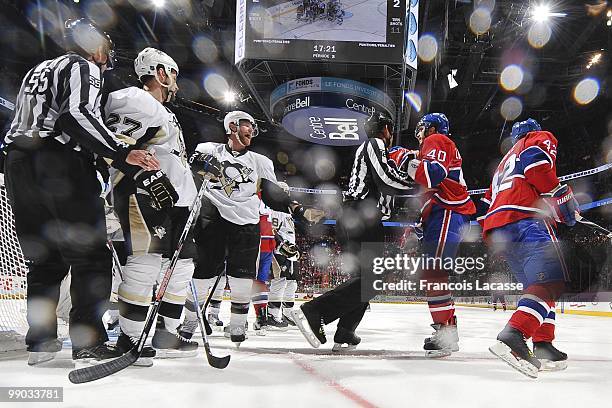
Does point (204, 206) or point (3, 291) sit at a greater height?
point (204, 206)

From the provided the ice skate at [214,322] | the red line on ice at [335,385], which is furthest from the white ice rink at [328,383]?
the ice skate at [214,322]

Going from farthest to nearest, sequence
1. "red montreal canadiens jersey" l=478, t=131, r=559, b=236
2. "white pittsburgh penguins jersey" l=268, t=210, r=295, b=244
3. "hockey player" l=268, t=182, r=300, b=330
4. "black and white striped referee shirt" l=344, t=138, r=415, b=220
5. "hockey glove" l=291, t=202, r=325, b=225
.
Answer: "white pittsburgh penguins jersey" l=268, t=210, r=295, b=244 → "hockey player" l=268, t=182, r=300, b=330 → "hockey glove" l=291, t=202, r=325, b=225 → "black and white striped referee shirt" l=344, t=138, r=415, b=220 → "red montreal canadiens jersey" l=478, t=131, r=559, b=236

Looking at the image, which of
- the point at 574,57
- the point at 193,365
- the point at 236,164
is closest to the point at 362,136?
the point at 574,57

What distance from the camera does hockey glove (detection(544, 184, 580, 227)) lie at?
2430 mm

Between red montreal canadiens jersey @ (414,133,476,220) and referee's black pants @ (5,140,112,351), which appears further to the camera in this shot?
red montreal canadiens jersey @ (414,133,476,220)

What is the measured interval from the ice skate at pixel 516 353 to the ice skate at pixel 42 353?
5.55 feet

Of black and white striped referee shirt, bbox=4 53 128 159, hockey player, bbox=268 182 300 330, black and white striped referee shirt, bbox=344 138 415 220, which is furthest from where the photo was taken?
hockey player, bbox=268 182 300 330

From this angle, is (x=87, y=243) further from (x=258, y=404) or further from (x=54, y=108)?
(x=258, y=404)

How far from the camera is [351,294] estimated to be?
9.04 feet

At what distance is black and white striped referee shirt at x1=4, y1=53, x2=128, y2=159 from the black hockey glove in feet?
0.59

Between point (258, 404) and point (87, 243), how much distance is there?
839mm

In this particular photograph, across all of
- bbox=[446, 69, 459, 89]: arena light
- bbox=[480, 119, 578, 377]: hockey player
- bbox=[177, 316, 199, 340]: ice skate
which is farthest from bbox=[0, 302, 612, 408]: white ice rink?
bbox=[446, 69, 459, 89]: arena light

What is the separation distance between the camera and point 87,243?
1806 mm

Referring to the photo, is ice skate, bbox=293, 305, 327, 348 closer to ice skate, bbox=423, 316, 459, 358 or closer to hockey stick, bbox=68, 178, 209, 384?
ice skate, bbox=423, 316, 459, 358
